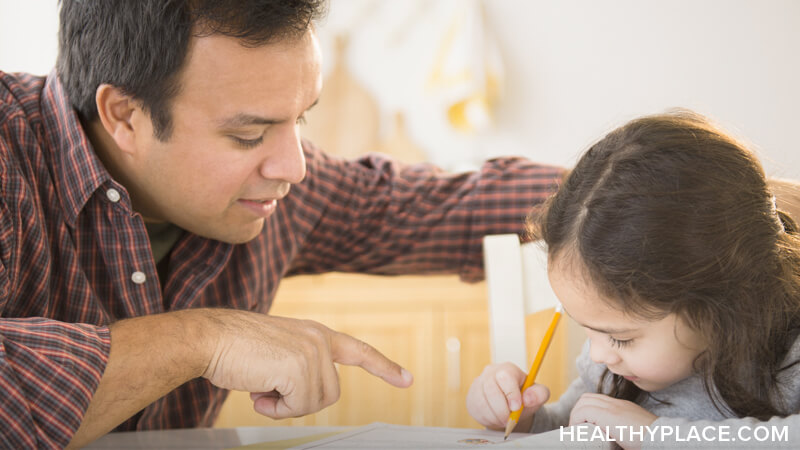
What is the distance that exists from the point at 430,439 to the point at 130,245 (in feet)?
1.69

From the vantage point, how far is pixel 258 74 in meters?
1.00

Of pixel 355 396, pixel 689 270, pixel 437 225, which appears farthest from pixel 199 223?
pixel 355 396

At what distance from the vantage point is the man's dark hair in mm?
990

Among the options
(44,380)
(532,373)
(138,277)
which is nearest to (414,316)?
(138,277)

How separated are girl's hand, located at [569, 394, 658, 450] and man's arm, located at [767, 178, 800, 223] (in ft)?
0.86

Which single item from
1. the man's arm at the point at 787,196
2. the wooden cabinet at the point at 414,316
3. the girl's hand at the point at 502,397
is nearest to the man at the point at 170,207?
the girl's hand at the point at 502,397

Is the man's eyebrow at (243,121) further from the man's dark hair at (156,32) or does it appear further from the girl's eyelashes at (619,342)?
the girl's eyelashes at (619,342)

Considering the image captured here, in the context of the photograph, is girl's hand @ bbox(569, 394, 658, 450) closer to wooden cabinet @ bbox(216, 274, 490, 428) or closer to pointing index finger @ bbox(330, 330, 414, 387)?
pointing index finger @ bbox(330, 330, 414, 387)

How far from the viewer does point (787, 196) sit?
85cm

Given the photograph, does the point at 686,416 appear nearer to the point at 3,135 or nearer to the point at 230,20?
the point at 230,20

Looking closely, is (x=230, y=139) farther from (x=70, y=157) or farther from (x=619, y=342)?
(x=619, y=342)

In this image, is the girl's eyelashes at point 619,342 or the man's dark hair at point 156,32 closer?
the girl's eyelashes at point 619,342

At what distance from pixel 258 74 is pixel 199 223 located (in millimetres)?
249

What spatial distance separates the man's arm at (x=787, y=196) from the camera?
0.83 m
